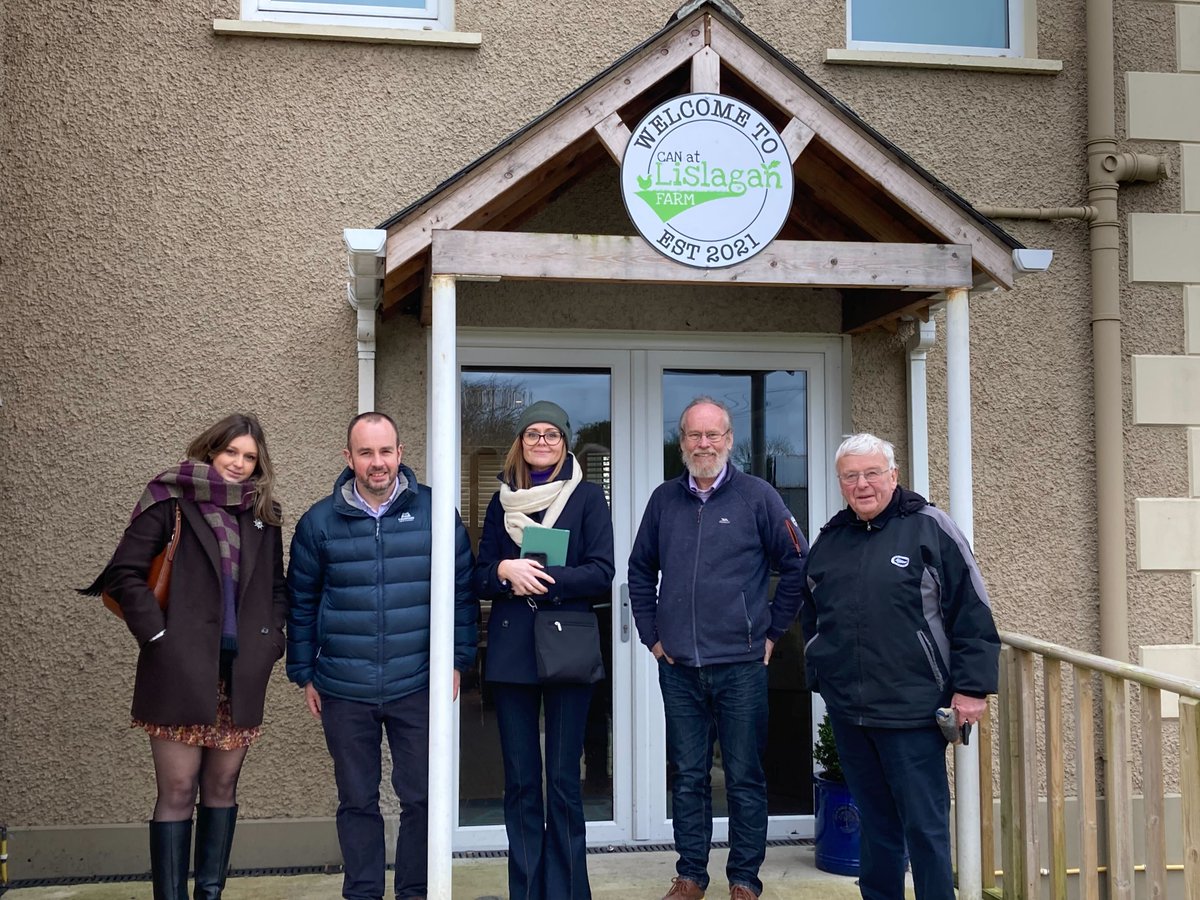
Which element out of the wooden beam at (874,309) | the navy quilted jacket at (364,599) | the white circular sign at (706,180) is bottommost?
the navy quilted jacket at (364,599)

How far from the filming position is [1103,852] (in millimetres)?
4922

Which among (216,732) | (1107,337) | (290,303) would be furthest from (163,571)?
(1107,337)

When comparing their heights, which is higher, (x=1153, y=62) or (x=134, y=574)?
(x=1153, y=62)

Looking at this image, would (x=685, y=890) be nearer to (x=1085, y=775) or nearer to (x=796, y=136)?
(x=1085, y=775)

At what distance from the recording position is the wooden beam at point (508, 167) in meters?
3.54

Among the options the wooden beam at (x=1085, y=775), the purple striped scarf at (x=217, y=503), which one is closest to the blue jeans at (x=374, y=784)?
the purple striped scarf at (x=217, y=503)

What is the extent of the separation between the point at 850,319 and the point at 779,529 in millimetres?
1423

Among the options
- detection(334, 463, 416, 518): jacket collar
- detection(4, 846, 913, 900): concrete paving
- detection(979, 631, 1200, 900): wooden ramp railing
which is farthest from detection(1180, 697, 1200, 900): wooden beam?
detection(334, 463, 416, 518): jacket collar

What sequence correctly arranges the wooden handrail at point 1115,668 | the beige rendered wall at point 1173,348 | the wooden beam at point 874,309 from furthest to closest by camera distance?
the beige rendered wall at point 1173,348, the wooden beam at point 874,309, the wooden handrail at point 1115,668

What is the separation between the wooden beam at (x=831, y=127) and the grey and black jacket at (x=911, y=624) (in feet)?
3.49

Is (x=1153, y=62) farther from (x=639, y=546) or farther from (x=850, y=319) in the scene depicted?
(x=639, y=546)

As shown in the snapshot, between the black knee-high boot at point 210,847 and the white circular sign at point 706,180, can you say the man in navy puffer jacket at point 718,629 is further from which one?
the black knee-high boot at point 210,847

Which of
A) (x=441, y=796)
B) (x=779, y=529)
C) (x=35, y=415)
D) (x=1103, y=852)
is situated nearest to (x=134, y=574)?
(x=441, y=796)

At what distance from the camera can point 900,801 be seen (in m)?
3.36
